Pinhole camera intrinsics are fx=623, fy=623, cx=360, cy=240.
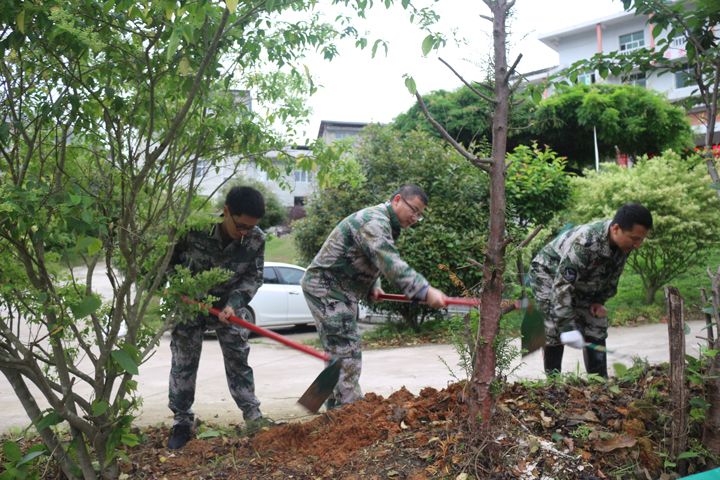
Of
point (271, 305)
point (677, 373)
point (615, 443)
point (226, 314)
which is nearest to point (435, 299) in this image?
point (615, 443)

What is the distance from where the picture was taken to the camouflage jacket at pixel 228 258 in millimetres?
4438

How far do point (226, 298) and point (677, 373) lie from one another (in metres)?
3.05

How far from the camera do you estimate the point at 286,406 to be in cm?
561

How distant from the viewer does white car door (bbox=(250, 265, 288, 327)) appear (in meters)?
12.5

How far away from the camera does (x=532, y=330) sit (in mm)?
3766

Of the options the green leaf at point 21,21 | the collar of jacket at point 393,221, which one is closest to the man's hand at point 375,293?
the collar of jacket at point 393,221

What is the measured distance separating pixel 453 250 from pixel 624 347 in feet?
9.13

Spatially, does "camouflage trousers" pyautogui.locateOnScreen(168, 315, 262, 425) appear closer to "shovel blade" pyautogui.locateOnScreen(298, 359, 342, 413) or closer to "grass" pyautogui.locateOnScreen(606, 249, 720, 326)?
"shovel blade" pyautogui.locateOnScreen(298, 359, 342, 413)

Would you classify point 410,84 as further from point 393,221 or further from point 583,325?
point 583,325

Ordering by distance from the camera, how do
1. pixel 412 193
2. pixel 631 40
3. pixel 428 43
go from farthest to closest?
1. pixel 631 40
2. pixel 412 193
3. pixel 428 43

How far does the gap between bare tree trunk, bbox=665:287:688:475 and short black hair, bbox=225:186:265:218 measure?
99.1 inches

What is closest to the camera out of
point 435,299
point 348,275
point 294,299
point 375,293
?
point 435,299

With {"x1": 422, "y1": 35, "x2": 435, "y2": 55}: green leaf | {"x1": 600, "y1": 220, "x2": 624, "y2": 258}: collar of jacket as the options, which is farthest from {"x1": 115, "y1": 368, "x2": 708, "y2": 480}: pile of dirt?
{"x1": 422, "y1": 35, "x2": 435, "y2": 55}: green leaf

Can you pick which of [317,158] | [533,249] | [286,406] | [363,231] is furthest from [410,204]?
[533,249]
